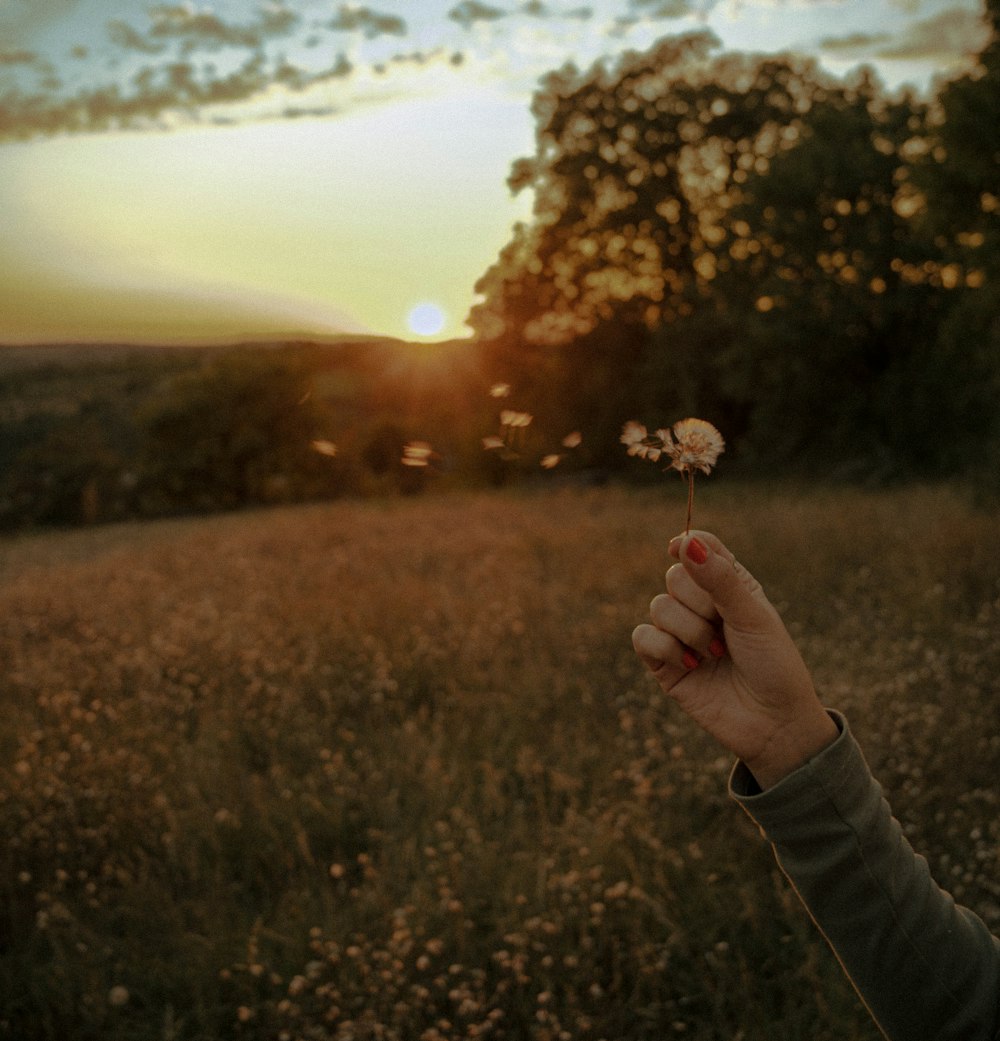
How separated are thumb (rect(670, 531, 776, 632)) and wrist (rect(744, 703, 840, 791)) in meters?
0.16

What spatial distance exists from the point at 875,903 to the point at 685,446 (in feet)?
2.32

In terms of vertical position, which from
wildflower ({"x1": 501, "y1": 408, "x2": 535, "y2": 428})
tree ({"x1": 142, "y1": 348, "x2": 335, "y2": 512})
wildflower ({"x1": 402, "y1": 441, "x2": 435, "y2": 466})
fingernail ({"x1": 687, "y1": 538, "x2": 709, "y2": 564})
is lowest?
tree ({"x1": 142, "y1": 348, "x2": 335, "y2": 512})

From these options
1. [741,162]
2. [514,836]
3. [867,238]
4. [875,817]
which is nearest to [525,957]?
[514,836]

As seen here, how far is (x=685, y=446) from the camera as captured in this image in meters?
1.29

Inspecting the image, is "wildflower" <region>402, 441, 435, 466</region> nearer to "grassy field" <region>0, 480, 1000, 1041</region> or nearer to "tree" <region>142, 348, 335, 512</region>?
"grassy field" <region>0, 480, 1000, 1041</region>

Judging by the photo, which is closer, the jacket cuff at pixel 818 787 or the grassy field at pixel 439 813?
the jacket cuff at pixel 818 787

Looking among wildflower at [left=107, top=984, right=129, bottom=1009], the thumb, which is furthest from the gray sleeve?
wildflower at [left=107, top=984, right=129, bottom=1009]

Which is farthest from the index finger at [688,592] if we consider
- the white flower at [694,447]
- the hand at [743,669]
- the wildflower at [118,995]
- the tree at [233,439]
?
the tree at [233,439]

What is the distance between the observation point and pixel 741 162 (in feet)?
84.1

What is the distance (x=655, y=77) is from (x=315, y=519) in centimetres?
1826

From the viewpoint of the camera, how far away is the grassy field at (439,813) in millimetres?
2928

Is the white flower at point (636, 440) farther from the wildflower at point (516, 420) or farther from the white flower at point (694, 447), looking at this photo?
the wildflower at point (516, 420)

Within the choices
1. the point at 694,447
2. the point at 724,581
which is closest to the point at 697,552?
the point at 724,581

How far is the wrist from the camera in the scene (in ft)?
4.39
